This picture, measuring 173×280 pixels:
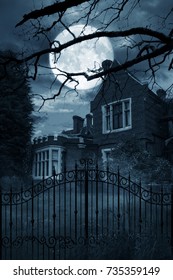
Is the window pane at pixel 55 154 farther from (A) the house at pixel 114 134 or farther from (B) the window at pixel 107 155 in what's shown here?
(B) the window at pixel 107 155

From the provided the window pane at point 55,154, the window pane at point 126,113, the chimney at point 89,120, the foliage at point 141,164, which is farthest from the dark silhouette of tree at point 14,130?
the window pane at point 126,113

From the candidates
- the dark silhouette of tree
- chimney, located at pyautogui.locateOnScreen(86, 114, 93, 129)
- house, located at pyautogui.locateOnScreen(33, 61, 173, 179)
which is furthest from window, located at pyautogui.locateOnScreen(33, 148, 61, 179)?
chimney, located at pyautogui.locateOnScreen(86, 114, 93, 129)

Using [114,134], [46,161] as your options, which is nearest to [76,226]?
[46,161]

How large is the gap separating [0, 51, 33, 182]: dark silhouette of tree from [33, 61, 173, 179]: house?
59 centimetres

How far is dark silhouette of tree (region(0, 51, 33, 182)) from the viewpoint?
6.70 metres

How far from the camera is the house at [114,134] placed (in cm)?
830

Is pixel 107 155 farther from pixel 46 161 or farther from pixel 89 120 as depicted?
pixel 46 161

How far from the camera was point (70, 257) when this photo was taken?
3.88 metres

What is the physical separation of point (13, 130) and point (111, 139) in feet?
12.2

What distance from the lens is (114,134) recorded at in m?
9.61

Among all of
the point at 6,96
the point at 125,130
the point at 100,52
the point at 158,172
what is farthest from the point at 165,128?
the point at 6,96

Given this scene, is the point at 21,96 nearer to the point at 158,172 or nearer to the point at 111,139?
the point at 111,139

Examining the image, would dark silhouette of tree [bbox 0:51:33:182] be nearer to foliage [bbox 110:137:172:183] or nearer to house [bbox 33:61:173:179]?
house [bbox 33:61:173:179]

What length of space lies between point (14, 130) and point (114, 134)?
3.80 m
